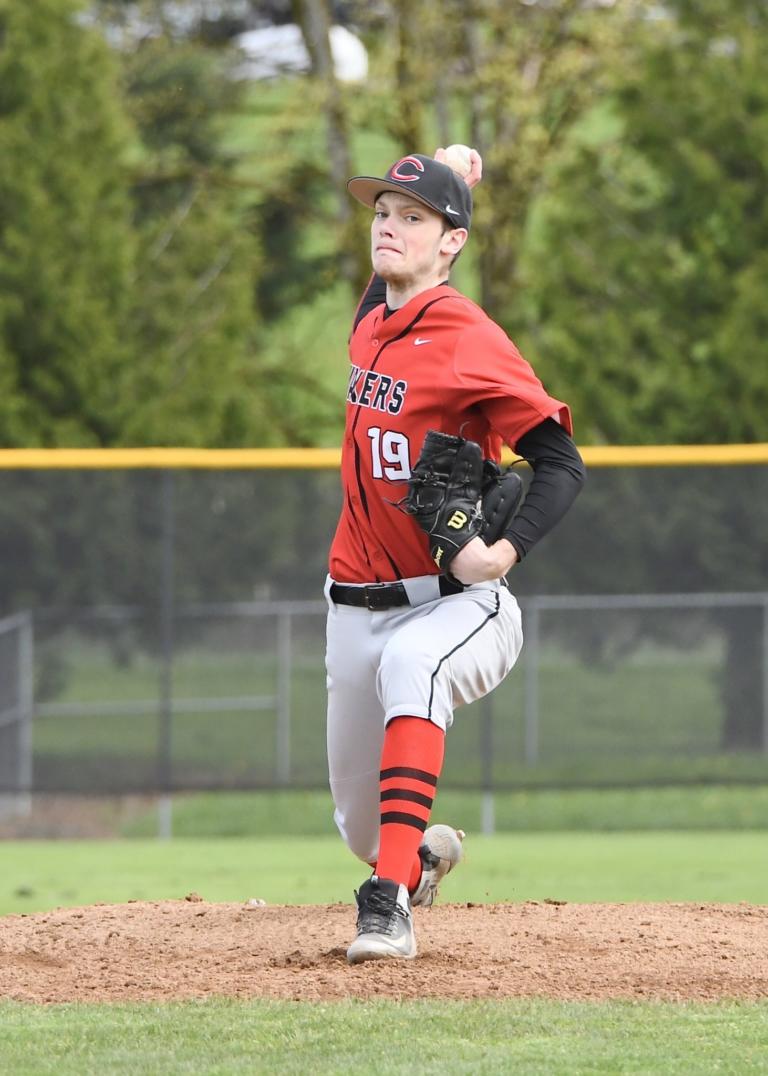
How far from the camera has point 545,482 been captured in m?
4.33

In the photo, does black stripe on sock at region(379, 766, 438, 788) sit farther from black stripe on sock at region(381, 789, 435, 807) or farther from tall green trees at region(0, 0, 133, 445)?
tall green trees at region(0, 0, 133, 445)

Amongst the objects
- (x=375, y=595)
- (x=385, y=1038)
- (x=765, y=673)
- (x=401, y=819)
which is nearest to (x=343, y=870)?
(x=765, y=673)

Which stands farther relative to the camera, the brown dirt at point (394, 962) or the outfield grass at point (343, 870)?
the outfield grass at point (343, 870)

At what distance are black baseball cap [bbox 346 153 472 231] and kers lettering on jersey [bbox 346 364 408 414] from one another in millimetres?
479

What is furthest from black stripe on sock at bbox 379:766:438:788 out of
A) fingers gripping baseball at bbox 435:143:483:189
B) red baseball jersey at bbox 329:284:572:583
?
fingers gripping baseball at bbox 435:143:483:189

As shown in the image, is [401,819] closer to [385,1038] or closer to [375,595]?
[375,595]

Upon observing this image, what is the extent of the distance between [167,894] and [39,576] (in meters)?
3.49

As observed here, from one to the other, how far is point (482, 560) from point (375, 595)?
41 centimetres

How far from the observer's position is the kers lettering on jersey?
174 inches

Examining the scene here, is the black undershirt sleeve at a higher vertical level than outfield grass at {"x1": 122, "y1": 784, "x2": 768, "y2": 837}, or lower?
higher

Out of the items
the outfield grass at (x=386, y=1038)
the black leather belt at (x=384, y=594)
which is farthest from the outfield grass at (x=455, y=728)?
the outfield grass at (x=386, y=1038)

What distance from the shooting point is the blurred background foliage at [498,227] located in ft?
43.0

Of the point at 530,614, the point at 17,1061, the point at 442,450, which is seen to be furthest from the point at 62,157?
the point at 17,1061

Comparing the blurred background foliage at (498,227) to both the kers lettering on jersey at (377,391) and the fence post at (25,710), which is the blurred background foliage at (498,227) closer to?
the fence post at (25,710)
